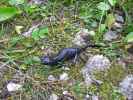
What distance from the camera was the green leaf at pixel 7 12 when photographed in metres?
2.22

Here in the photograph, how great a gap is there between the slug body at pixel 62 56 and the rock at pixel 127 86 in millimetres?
302

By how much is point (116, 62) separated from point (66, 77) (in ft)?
0.93

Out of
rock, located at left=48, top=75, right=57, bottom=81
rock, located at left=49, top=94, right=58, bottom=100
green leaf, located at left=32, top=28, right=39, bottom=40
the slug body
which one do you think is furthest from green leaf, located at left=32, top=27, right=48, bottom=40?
rock, located at left=49, top=94, right=58, bottom=100

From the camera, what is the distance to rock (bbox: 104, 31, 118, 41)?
2.15 metres

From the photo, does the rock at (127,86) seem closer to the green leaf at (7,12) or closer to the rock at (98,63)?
the rock at (98,63)

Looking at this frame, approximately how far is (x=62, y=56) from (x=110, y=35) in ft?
1.08

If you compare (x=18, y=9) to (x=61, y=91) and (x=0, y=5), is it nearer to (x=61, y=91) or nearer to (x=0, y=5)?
(x=0, y=5)

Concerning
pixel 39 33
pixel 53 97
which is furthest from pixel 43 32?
pixel 53 97

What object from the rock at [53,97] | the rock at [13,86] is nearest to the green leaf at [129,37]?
the rock at [53,97]

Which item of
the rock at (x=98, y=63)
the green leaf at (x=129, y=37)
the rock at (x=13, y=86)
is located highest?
the green leaf at (x=129, y=37)

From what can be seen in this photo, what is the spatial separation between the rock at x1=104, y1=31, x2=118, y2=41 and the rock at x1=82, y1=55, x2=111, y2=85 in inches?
6.1

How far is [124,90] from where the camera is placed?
1906 millimetres

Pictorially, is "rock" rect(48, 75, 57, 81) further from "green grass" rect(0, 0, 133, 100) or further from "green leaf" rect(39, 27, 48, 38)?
"green leaf" rect(39, 27, 48, 38)

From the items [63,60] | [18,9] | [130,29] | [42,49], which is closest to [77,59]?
[63,60]
